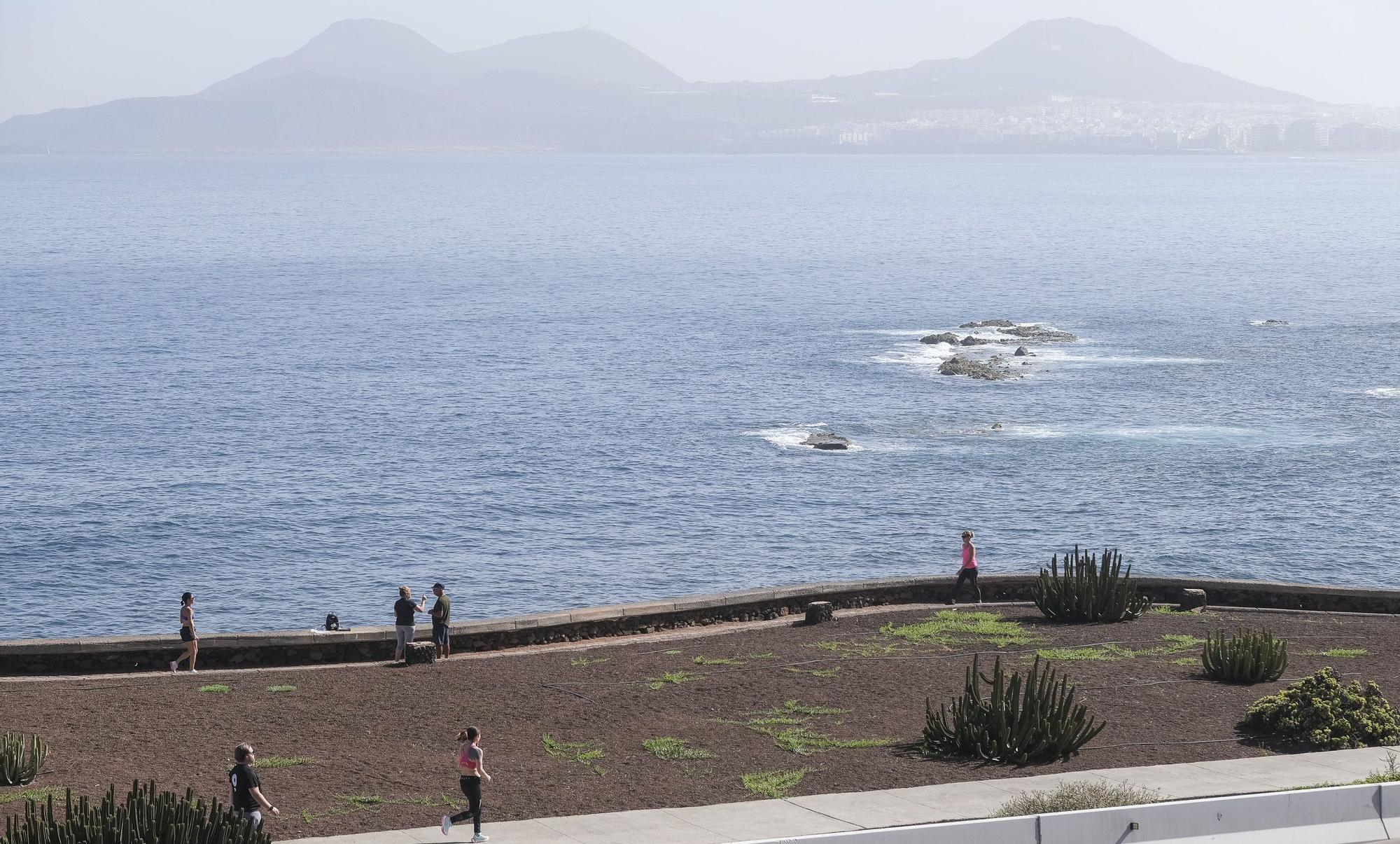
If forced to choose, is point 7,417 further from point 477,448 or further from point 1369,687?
point 1369,687

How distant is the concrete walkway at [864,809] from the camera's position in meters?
14.7

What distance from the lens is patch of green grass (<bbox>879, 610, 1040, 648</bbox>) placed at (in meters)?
24.2

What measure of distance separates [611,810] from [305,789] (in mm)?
3496

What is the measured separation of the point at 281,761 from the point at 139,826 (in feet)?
14.9

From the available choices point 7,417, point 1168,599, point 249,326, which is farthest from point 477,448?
point 249,326

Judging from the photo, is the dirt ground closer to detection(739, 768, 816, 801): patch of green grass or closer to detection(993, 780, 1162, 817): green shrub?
detection(739, 768, 816, 801): patch of green grass

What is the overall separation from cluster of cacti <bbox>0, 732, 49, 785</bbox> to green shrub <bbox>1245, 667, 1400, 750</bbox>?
1462 cm

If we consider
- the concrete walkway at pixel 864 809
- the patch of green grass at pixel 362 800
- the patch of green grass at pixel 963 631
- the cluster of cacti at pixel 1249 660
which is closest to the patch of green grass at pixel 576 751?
the concrete walkway at pixel 864 809

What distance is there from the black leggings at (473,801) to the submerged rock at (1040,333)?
77.6 meters

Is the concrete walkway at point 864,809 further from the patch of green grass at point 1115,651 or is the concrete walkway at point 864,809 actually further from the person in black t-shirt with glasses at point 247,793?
the patch of green grass at point 1115,651

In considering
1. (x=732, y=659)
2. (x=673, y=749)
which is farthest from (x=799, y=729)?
(x=732, y=659)

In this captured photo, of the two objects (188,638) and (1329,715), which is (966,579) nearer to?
(1329,715)

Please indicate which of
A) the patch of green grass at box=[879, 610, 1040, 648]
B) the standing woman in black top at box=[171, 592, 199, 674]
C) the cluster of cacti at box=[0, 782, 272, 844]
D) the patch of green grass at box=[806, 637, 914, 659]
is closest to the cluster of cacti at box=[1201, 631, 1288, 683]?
the patch of green grass at box=[879, 610, 1040, 648]

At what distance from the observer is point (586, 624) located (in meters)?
25.5
